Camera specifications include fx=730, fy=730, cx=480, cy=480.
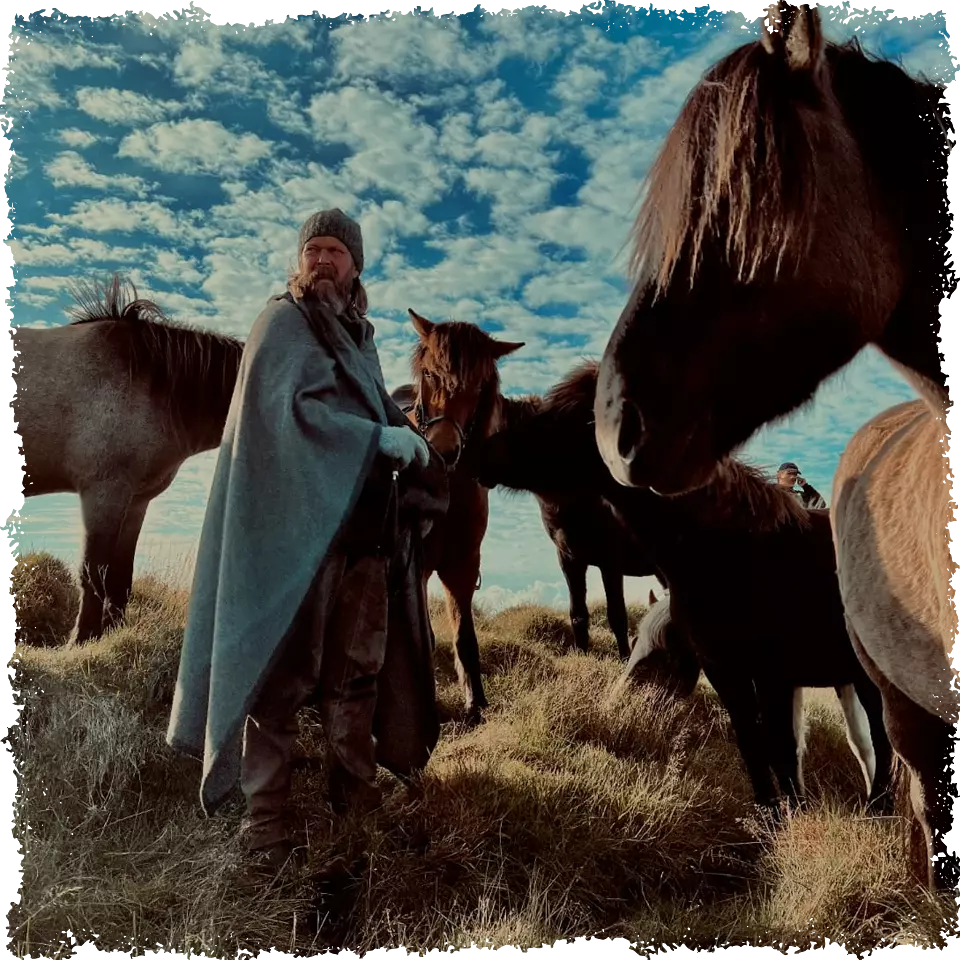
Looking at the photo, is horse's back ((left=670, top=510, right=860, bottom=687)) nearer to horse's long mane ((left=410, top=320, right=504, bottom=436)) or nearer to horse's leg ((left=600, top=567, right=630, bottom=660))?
horse's long mane ((left=410, top=320, right=504, bottom=436))

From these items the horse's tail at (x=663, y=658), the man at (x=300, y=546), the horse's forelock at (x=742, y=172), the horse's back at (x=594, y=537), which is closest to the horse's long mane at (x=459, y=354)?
the man at (x=300, y=546)

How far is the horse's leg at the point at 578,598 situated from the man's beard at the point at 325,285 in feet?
17.8

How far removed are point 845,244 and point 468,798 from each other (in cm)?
246

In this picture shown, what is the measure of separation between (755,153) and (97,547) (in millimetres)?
4395

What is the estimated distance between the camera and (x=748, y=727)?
3.42 meters

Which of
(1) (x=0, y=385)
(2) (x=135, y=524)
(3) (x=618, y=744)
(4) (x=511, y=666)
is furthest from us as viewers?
(4) (x=511, y=666)

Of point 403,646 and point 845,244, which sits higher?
point 845,244

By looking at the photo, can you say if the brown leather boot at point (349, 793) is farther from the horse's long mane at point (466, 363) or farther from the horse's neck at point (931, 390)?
the horse's neck at point (931, 390)

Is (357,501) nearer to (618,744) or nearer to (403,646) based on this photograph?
(403,646)

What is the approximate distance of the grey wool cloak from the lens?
7.65 ft

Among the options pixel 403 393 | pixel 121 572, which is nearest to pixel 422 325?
pixel 403 393

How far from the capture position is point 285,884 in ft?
7.36

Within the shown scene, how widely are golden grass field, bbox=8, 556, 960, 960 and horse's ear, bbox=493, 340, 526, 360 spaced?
81.7 inches

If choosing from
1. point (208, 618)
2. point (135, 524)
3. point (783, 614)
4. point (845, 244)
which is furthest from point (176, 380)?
point (845, 244)
